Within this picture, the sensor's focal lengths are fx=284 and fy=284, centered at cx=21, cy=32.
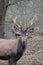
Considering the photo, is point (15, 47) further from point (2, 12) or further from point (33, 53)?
point (2, 12)

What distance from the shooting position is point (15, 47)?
26.9 ft

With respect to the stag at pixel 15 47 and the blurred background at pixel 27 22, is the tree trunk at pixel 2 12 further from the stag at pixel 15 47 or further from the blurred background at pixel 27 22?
the stag at pixel 15 47

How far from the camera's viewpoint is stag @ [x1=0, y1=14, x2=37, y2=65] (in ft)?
26.2

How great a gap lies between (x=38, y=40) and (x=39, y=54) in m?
2.77

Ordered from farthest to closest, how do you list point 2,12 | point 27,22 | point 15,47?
1. point 2,12
2. point 27,22
3. point 15,47

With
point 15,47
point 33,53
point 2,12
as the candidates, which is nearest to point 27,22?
point 2,12

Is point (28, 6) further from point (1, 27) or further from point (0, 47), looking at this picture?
point (0, 47)

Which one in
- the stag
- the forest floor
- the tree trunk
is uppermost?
the stag

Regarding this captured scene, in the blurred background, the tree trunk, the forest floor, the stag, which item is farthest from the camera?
the tree trunk

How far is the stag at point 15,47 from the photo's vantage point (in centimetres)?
798

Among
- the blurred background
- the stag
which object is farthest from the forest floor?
the stag

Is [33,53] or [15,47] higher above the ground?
[15,47]

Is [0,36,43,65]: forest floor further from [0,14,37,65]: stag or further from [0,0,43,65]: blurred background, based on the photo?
[0,14,37,65]: stag

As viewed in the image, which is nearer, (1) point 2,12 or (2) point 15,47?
(2) point 15,47
